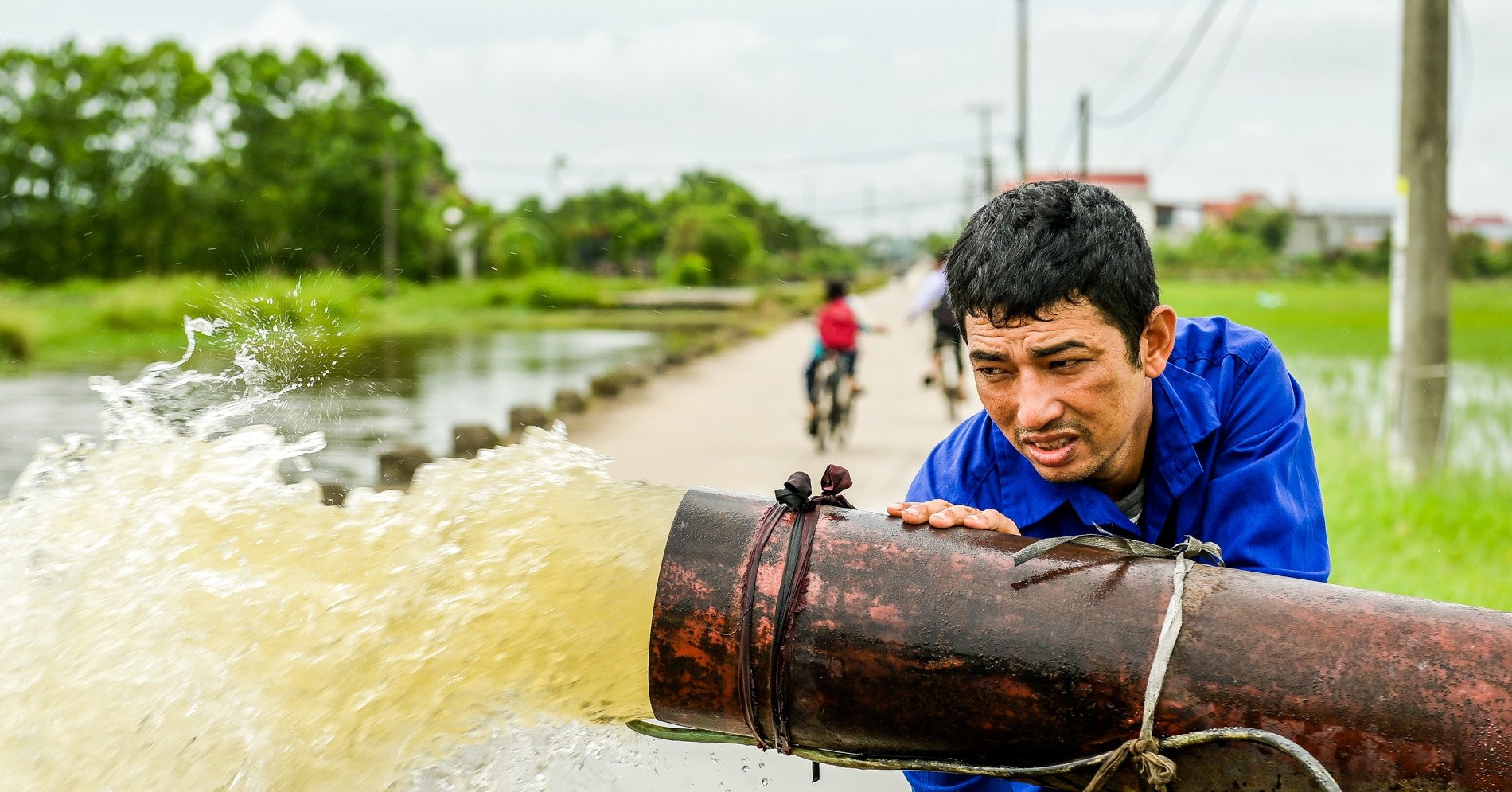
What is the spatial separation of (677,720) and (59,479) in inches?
61.4

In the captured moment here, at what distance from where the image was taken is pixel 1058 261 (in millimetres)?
1977

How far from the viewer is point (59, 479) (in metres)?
2.71

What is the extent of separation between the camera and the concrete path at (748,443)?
12.9 ft

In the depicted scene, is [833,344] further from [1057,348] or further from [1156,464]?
[1057,348]

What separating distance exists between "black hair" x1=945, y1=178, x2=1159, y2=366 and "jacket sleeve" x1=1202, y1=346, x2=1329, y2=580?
0.31m

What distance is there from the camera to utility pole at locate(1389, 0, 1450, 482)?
7715mm

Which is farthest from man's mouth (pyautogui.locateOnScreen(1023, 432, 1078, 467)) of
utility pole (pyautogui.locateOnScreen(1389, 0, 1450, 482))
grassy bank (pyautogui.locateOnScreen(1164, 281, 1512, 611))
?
utility pole (pyautogui.locateOnScreen(1389, 0, 1450, 482))

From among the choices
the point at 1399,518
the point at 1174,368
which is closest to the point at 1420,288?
the point at 1399,518

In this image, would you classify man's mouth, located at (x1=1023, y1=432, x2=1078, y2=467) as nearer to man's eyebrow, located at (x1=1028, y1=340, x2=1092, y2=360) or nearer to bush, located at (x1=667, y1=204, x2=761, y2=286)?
man's eyebrow, located at (x1=1028, y1=340, x2=1092, y2=360)

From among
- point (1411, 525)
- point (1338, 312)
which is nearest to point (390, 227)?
point (1338, 312)

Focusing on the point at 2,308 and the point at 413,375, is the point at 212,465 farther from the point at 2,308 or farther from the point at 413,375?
the point at 2,308

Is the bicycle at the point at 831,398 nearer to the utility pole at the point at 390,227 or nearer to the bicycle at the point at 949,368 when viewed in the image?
the bicycle at the point at 949,368

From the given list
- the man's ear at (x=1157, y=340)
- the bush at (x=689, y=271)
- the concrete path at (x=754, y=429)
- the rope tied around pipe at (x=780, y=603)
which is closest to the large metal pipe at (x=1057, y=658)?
the rope tied around pipe at (x=780, y=603)

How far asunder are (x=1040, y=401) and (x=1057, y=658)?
411 mm
